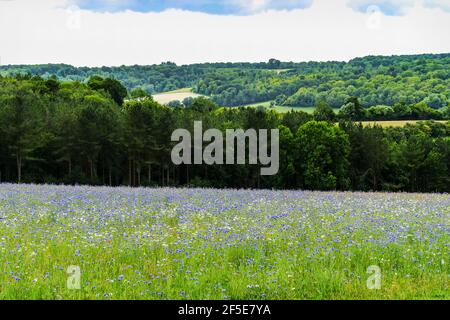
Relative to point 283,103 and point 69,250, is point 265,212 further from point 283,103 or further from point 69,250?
point 283,103

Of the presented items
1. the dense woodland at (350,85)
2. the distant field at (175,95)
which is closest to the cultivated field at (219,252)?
the dense woodland at (350,85)

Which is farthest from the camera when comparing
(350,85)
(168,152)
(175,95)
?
(175,95)

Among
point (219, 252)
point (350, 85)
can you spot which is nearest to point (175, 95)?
point (350, 85)

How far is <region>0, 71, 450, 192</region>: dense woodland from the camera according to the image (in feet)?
198

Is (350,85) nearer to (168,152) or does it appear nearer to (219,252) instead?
(168,152)

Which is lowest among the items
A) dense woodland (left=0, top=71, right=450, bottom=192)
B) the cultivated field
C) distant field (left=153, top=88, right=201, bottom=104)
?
dense woodland (left=0, top=71, right=450, bottom=192)

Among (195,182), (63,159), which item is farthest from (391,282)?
(63,159)

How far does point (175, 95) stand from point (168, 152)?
123 m

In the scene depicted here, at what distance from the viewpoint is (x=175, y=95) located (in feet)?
609

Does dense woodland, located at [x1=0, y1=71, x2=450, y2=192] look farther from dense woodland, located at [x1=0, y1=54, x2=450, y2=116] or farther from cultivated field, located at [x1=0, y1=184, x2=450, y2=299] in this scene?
dense woodland, located at [x1=0, y1=54, x2=450, y2=116]

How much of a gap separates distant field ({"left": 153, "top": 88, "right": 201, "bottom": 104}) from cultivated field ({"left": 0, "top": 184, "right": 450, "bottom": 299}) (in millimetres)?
159814

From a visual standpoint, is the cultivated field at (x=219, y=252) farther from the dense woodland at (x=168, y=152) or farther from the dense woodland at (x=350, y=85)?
the dense woodland at (x=350, y=85)

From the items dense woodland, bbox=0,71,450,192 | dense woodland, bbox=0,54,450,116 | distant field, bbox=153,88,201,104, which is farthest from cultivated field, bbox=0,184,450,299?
distant field, bbox=153,88,201,104

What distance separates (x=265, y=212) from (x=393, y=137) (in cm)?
9834
